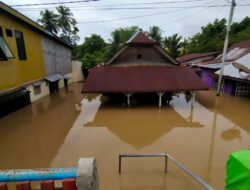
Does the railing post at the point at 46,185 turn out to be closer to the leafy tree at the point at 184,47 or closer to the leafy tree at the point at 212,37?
the leafy tree at the point at 212,37

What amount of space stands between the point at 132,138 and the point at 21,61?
30.1 feet

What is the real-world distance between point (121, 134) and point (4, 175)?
6908mm

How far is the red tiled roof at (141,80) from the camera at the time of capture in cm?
1212

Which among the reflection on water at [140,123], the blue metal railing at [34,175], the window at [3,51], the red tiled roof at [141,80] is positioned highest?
the window at [3,51]

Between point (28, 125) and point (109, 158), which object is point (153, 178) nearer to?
point (109, 158)

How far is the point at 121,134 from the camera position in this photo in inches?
336

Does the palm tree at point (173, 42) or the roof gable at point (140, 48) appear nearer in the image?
the roof gable at point (140, 48)

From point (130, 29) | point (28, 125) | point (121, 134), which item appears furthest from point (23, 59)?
point (130, 29)

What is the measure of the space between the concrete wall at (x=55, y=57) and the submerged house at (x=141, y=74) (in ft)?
18.8

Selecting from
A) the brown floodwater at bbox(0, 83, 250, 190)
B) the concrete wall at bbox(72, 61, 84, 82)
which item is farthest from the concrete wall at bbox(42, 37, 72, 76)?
the brown floodwater at bbox(0, 83, 250, 190)

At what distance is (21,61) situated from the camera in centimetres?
1257

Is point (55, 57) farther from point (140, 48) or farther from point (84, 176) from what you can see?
point (84, 176)

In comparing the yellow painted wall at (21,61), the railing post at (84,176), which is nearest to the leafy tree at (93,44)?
the yellow painted wall at (21,61)

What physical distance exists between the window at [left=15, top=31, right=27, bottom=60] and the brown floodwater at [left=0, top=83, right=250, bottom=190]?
11.2ft
